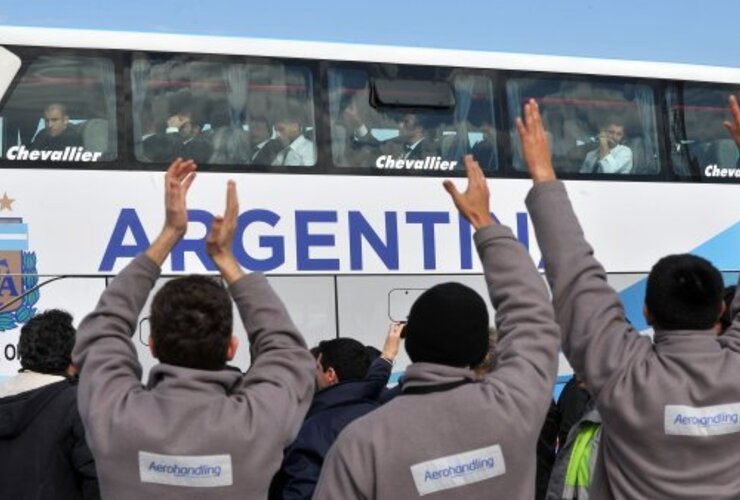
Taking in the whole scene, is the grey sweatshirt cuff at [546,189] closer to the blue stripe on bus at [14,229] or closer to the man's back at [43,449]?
the man's back at [43,449]


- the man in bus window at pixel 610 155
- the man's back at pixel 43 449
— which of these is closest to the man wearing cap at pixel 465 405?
the man's back at pixel 43 449

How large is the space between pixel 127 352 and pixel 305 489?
1.60 meters

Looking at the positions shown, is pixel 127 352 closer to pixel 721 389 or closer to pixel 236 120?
pixel 721 389

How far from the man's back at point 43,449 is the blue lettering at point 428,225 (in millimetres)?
6364

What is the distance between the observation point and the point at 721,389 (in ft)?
10.5

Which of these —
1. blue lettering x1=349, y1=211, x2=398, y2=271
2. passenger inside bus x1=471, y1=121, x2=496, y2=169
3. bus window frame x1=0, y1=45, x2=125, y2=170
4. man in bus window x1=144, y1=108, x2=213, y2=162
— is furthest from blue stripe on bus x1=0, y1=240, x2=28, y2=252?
passenger inside bus x1=471, y1=121, x2=496, y2=169

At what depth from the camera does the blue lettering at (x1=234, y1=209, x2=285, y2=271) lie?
406 inches

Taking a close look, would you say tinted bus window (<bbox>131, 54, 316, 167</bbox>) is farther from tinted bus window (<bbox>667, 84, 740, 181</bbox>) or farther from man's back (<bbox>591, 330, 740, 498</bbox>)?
man's back (<bbox>591, 330, 740, 498</bbox>)

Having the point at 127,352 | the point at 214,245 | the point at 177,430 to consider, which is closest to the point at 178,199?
the point at 214,245

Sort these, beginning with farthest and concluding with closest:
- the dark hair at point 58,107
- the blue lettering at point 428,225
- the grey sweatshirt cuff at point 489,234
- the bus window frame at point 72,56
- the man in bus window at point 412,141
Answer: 1. the man in bus window at point 412,141
2. the blue lettering at point 428,225
3. the dark hair at point 58,107
4. the bus window frame at point 72,56
5. the grey sweatshirt cuff at point 489,234

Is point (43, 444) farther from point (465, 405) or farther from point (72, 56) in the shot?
point (72, 56)

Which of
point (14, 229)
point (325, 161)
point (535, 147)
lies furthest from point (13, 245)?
point (535, 147)

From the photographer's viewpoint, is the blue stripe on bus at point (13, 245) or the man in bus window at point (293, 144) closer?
the blue stripe on bus at point (13, 245)

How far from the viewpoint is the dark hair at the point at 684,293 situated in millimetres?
3279
